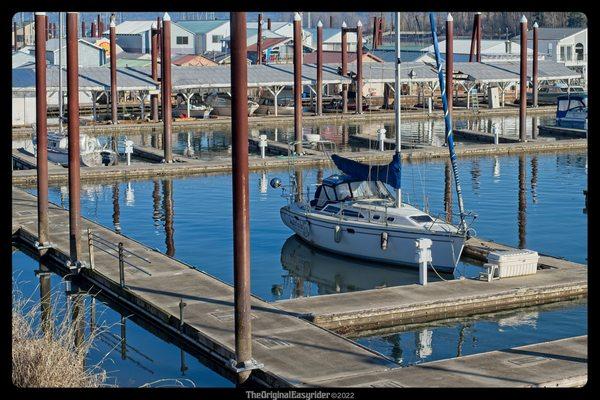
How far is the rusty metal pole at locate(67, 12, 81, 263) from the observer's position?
22812 mm

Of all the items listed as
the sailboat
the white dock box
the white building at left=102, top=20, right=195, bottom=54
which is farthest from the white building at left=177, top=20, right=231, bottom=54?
the white dock box

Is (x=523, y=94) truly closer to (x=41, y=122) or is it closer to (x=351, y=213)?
(x=351, y=213)

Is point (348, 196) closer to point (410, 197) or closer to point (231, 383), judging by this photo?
point (410, 197)

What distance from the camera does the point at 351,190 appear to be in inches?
1086

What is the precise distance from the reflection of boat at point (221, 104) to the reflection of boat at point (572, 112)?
1787 cm

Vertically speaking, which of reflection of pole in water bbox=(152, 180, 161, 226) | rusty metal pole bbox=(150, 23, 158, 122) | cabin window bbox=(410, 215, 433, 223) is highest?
rusty metal pole bbox=(150, 23, 158, 122)

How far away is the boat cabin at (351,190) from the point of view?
89.9 ft

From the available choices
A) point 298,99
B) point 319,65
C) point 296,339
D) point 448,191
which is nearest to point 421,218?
point 296,339

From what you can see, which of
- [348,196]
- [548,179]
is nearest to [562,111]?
[548,179]

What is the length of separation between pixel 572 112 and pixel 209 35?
52.3 metres

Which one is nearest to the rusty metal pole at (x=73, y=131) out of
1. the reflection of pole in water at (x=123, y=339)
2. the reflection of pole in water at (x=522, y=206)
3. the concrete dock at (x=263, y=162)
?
the reflection of pole in water at (x=123, y=339)

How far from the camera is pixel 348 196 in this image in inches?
1081

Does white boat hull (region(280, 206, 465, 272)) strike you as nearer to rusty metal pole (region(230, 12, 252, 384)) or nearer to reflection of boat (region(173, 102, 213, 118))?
rusty metal pole (region(230, 12, 252, 384))

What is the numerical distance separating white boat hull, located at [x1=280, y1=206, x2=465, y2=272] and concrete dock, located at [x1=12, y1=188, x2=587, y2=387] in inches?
90.7
